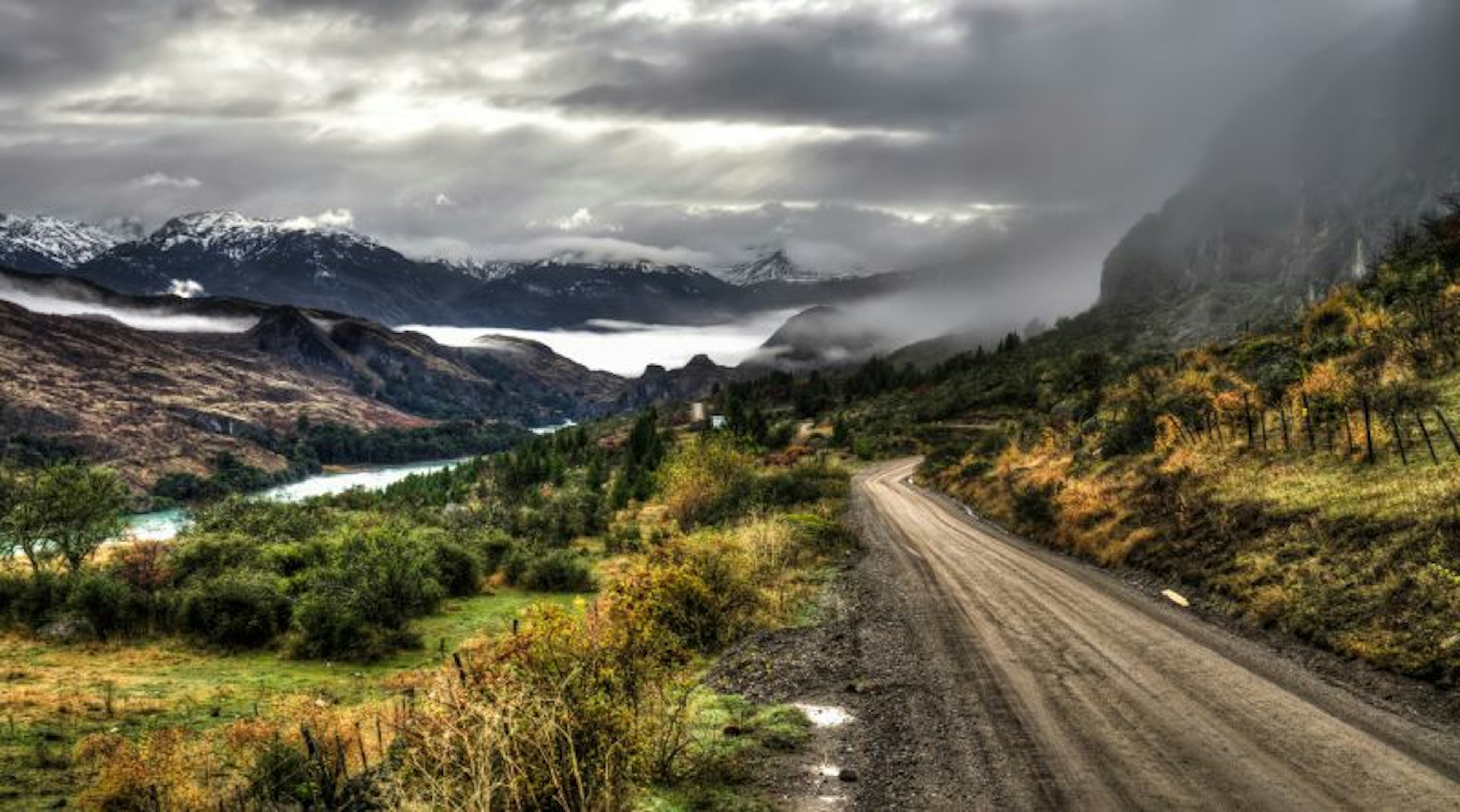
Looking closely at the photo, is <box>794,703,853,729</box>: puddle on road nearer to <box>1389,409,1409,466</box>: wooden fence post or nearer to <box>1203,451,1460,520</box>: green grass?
<box>1203,451,1460,520</box>: green grass

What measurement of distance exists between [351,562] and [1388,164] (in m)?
169

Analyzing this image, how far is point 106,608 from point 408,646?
45.2 feet

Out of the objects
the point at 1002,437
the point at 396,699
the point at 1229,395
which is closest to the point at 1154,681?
the point at 396,699

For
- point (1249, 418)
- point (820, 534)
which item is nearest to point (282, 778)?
point (820, 534)

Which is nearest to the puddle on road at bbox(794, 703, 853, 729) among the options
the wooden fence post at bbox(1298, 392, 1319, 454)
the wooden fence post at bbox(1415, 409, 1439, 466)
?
the wooden fence post at bbox(1415, 409, 1439, 466)

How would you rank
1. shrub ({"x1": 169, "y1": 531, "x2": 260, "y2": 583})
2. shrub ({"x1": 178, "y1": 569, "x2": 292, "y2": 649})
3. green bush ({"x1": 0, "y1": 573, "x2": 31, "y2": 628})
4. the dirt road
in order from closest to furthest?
the dirt road
shrub ({"x1": 178, "y1": 569, "x2": 292, "y2": 649})
green bush ({"x1": 0, "y1": 573, "x2": 31, "y2": 628})
shrub ({"x1": 169, "y1": 531, "x2": 260, "y2": 583})

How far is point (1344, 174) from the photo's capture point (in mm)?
A: 155750

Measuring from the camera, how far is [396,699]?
22625 mm

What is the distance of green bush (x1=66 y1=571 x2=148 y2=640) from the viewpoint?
3503 centimetres

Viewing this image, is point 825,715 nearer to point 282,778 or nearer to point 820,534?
point 282,778

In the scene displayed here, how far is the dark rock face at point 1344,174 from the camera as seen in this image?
129625 millimetres

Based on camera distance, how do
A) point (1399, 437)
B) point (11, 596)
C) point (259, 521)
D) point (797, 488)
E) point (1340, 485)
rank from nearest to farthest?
point (1399, 437) → point (1340, 485) → point (11, 596) → point (797, 488) → point (259, 521)

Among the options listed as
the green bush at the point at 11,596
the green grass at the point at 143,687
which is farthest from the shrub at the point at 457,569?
the green bush at the point at 11,596

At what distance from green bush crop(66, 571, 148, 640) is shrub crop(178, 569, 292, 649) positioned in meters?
2.65
